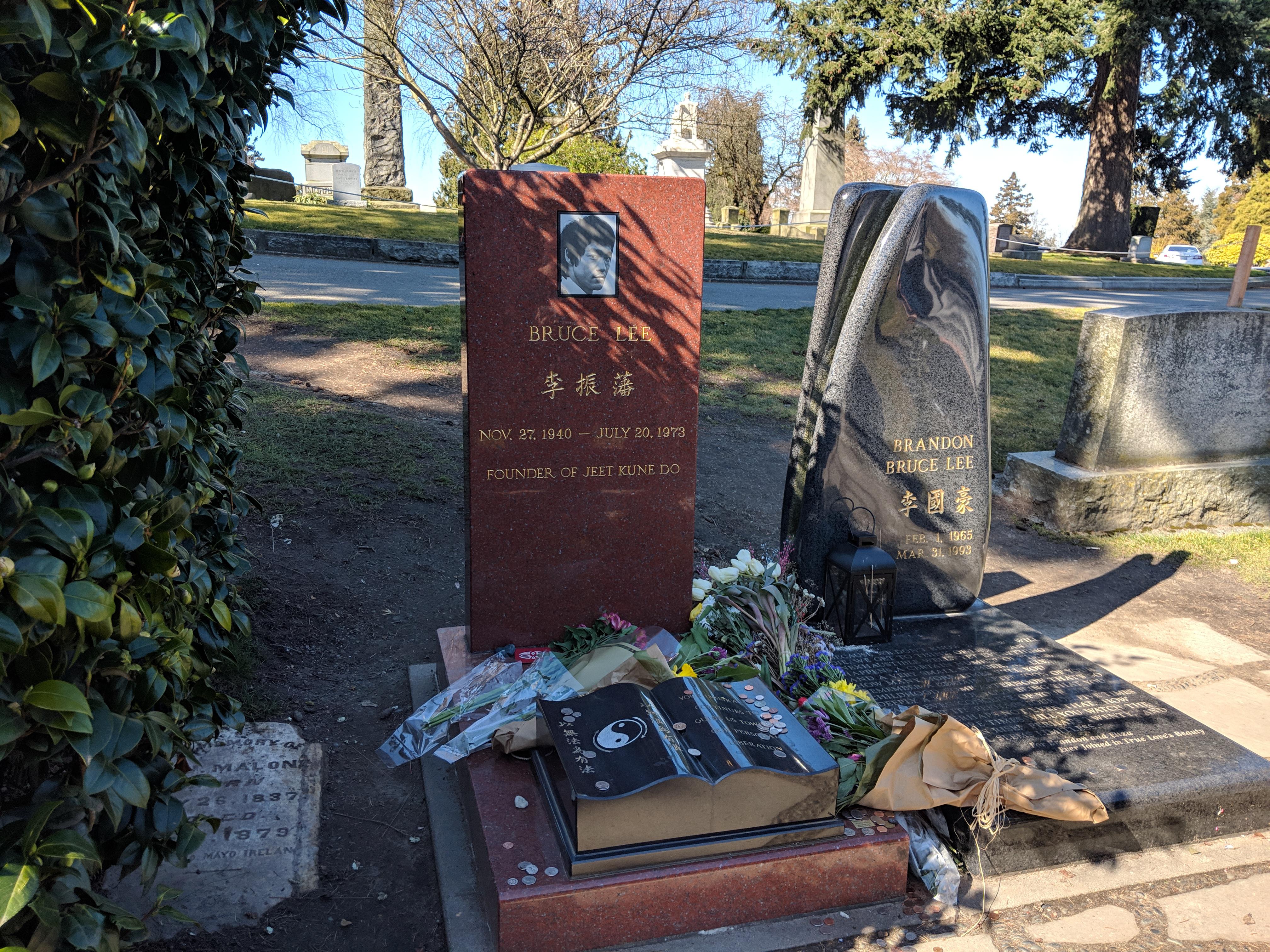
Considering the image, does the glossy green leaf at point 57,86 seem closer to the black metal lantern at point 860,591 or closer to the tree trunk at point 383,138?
the black metal lantern at point 860,591

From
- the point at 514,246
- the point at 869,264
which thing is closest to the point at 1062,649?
the point at 869,264

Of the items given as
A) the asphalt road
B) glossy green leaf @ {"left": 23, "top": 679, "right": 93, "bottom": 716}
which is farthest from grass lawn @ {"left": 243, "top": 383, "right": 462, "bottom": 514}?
glossy green leaf @ {"left": 23, "top": 679, "right": 93, "bottom": 716}

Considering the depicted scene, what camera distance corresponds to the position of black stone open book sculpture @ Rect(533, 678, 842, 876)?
2.64m

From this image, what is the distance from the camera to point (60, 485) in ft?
5.73

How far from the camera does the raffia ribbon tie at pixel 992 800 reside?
2918 millimetres

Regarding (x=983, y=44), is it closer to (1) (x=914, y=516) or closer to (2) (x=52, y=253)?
(1) (x=914, y=516)

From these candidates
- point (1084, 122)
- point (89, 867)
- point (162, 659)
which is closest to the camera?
point (89, 867)

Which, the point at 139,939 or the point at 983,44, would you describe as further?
the point at 983,44

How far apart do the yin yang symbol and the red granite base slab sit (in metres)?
0.31

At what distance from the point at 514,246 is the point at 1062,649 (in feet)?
10.0

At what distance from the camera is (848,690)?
3.50 meters

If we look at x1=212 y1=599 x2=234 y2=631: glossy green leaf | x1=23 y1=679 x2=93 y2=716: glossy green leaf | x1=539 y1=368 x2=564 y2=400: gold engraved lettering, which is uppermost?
x1=539 y1=368 x2=564 y2=400: gold engraved lettering

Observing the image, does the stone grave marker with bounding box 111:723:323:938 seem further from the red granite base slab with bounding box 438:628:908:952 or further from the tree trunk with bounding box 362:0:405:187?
the tree trunk with bounding box 362:0:405:187

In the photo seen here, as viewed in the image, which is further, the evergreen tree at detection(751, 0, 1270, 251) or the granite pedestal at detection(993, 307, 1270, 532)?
the evergreen tree at detection(751, 0, 1270, 251)
